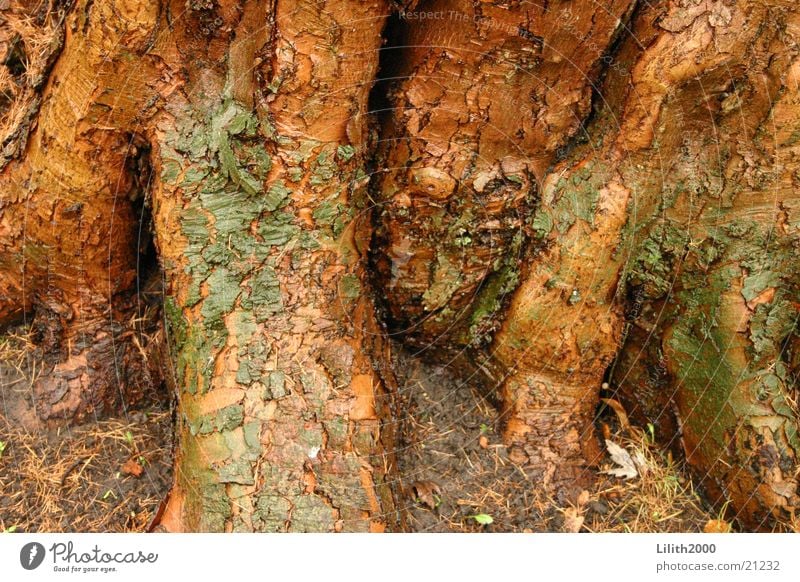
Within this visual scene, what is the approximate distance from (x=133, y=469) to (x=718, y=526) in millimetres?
2124

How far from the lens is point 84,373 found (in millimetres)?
2672

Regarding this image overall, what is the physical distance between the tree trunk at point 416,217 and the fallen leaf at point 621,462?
0.27 feet

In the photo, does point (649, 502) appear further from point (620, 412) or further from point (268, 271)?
point (268, 271)

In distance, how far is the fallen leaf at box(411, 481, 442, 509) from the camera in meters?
2.45

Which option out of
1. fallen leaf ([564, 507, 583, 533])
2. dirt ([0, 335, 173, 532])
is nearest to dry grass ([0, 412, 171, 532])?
dirt ([0, 335, 173, 532])

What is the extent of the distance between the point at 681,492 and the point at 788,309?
772 mm

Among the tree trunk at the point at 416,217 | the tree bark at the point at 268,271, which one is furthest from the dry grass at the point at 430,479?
the tree bark at the point at 268,271

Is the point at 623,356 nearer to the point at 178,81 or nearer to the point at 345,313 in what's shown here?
the point at 345,313

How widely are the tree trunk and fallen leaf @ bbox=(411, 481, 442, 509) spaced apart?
207 millimetres

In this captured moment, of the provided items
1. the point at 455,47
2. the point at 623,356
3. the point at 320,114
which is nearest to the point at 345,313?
the point at 320,114

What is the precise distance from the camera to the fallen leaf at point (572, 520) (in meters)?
2.44

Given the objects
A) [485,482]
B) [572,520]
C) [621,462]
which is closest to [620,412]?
[621,462]

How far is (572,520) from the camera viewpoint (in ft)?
8.07

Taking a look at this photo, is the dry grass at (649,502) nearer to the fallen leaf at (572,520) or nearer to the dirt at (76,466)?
the fallen leaf at (572,520)
